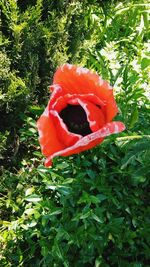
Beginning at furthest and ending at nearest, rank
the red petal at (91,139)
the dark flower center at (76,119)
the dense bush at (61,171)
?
the dense bush at (61,171), the dark flower center at (76,119), the red petal at (91,139)

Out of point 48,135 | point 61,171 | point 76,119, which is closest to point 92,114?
point 76,119

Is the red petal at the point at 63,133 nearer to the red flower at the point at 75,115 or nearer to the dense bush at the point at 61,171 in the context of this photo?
the red flower at the point at 75,115

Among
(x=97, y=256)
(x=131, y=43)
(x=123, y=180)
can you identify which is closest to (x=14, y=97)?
(x=123, y=180)

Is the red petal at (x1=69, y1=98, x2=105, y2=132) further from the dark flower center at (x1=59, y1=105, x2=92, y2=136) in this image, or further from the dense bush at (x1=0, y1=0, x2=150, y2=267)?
the dense bush at (x1=0, y1=0, x2=150, y2=267)

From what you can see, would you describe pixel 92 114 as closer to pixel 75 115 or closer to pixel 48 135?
pixel 75 115

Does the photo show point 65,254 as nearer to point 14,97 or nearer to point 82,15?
point 14,97

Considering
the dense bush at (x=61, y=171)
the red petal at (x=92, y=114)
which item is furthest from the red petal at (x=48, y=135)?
the dense bush at (x=61, y=171)

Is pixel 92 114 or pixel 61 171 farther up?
pixel 92 114
